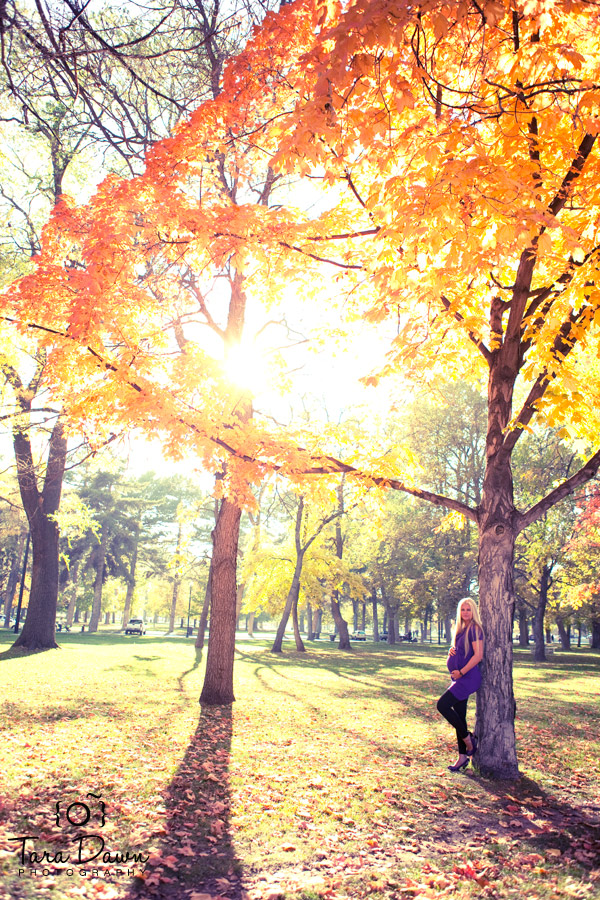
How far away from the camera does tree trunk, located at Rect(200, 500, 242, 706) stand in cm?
996

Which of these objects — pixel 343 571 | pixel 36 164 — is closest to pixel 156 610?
pixel 343 571

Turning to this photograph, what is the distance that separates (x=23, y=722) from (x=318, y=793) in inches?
193

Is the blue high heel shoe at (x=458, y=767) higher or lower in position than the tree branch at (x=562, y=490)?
lower

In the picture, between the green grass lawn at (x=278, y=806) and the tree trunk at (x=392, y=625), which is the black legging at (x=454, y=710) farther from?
the tree trunk at (x=392, y=625)

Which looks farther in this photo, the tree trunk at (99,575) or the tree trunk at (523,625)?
the tree trunk at (99,575)

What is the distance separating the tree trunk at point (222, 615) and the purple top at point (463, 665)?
5.03 m

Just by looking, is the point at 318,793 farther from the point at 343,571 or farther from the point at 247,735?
the point at 343,571

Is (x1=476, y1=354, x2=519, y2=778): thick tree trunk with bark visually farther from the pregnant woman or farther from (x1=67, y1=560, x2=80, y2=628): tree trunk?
(x1=67, y1=560, x2=80, y2=628): tree trunk

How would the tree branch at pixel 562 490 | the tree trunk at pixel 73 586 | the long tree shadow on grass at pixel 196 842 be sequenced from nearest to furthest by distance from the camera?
the long tree shadow on grass at pixel 196 842
the tree branch at pixel 562 490
the tree trunk at pixel 73 586

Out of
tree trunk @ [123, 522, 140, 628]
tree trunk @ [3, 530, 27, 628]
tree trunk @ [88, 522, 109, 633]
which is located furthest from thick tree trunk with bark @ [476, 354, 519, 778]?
tree trunk @ [123, 522, 140, 628]

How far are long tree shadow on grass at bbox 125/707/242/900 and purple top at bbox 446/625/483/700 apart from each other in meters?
2.74

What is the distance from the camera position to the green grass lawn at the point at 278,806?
342 centimetres

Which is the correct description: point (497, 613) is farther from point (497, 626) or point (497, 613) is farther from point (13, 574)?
point (13, 574)

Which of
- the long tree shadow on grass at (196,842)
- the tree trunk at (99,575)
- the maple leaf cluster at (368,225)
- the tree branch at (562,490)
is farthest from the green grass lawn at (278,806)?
the tree trunk at (99,575)
